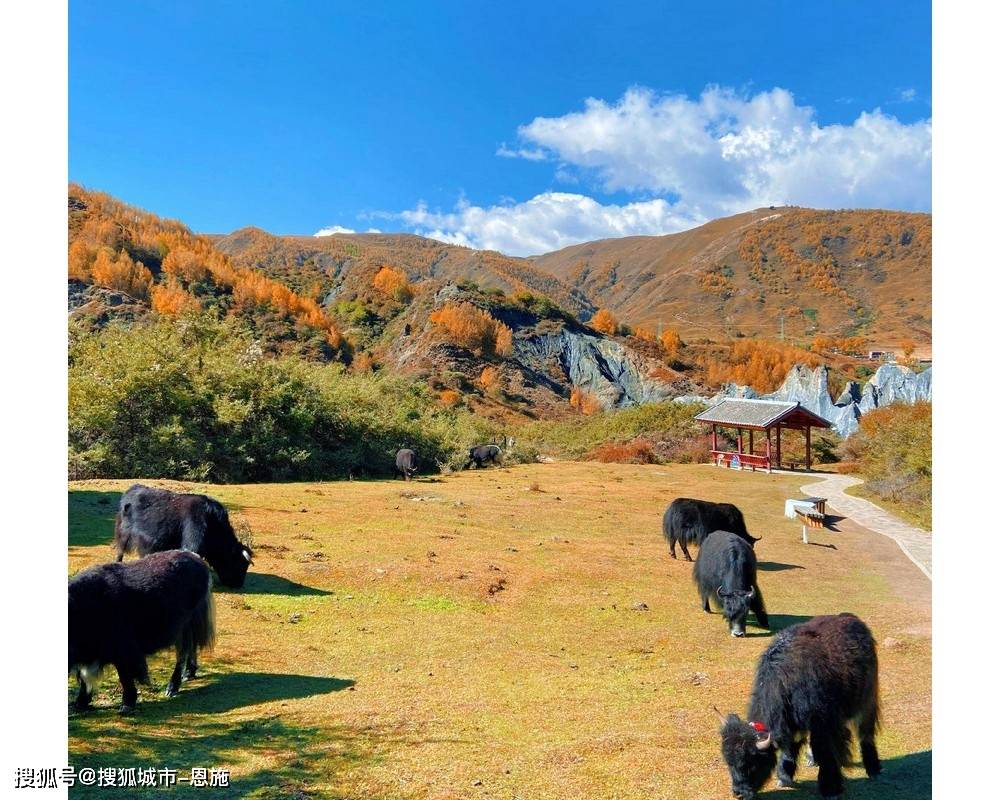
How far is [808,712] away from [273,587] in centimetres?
787

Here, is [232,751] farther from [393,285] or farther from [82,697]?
[393,285]

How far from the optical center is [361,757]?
16.9 ft

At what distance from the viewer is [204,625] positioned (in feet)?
22.4

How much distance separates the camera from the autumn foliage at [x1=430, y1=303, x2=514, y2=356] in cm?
6200

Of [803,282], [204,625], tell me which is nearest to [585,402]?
[204,625]

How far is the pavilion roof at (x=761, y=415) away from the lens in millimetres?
30969

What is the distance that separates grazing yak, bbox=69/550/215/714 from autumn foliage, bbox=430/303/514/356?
54874 millimetres

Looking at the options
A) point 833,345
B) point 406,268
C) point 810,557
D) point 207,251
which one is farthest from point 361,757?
point 406,268

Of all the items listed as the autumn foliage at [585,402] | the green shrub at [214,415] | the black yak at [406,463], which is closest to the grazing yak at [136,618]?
the green shrub at [214,415]

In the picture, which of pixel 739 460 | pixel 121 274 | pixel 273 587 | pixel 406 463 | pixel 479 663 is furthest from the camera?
pixel 121 274

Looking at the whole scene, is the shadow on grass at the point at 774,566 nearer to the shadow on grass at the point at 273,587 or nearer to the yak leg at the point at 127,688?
the shadow on grass at the point at 273,587

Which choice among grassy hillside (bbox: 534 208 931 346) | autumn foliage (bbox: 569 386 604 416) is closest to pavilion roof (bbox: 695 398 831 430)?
autumn foliage (bbox: 569 386 604 416)

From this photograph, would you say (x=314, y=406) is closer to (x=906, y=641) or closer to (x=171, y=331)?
(x=171, y=331)
